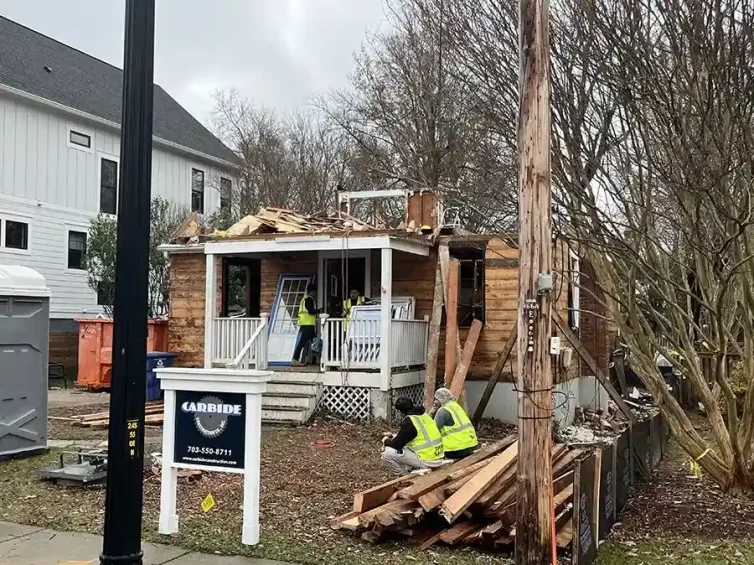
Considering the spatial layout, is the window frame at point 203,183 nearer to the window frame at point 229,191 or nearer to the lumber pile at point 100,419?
the window frame at point 229,191

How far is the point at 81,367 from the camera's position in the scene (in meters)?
20.6

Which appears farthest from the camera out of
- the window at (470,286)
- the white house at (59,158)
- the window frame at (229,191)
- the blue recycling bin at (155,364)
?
the window frame at (229,191)

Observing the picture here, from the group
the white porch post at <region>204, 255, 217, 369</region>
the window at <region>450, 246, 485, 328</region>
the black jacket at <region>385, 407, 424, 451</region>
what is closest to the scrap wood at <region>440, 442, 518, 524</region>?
the black jacket at <region>385, 407, 424, 451</region>

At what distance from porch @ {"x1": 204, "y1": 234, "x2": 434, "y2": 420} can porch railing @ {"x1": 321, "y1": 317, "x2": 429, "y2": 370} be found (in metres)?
0.02

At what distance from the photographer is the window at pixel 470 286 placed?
55.1ft

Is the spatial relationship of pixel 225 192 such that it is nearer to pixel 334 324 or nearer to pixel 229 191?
pixel 229 191

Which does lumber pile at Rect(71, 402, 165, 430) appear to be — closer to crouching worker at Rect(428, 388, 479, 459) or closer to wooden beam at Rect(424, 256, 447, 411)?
wooden beam at Rect(424, 256, 447, 411)

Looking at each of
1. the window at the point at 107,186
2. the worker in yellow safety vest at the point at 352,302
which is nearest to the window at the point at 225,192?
the window at the point at 107,186

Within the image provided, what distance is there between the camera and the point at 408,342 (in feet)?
52.6

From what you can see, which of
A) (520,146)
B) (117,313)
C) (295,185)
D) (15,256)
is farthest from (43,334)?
(295,185)

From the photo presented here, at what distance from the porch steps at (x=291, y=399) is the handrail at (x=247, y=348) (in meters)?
0.74

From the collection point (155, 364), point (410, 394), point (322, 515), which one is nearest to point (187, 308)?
point (155, 364)

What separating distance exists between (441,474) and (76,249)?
21.3 m

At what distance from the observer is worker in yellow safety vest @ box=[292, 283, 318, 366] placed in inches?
A: 669
